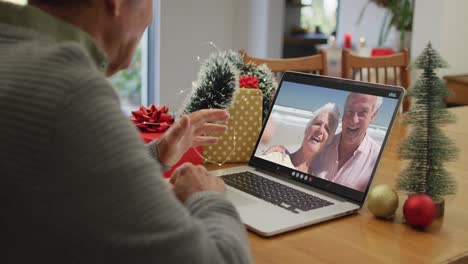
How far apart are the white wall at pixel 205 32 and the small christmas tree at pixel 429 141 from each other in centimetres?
276

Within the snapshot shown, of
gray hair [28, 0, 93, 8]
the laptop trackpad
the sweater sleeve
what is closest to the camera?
the sweater sleeve

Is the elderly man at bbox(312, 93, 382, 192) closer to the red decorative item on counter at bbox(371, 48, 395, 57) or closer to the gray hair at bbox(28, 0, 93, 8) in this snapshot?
the gray hair at bbox(28, 0, 93, 8)

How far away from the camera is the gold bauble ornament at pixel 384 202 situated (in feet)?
3.54

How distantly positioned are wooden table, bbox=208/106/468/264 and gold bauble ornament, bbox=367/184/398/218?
2 centimetres

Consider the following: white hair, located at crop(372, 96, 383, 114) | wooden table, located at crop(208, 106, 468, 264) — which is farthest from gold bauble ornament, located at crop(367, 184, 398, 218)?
white hair, located at crop(372, 96, 383, 114)

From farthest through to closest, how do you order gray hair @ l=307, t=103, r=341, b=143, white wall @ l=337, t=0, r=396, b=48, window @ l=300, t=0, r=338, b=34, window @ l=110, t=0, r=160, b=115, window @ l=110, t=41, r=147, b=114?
window @ l=300, t=0, r=338, b=34 < window @ l=110, t=41, r=147, b=114 < window @ l=110, t=0, r=160, b=115 < white wall @ l=337, t=0, r=396, b=48 < gray hair @ l=307, t=103, r=341, b=143

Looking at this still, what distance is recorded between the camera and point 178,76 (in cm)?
405

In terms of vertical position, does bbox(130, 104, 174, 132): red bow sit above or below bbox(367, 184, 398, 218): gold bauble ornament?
above

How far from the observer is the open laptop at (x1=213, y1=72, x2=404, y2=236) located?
110 cm

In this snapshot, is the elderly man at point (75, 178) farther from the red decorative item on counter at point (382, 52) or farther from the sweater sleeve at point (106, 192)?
the red decorative item on counter at point (382, 52)

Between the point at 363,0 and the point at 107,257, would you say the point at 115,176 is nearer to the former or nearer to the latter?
the point at 107,257

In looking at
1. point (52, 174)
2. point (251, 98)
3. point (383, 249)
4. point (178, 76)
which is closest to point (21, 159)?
point (52, 174)

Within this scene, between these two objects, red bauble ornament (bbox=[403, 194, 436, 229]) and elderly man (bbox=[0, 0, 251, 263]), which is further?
red bauble ornament (bbox=[403, 194, 436, 229])

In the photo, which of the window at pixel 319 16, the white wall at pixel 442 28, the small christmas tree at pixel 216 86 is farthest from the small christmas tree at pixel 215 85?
the window at pixel 319 16
